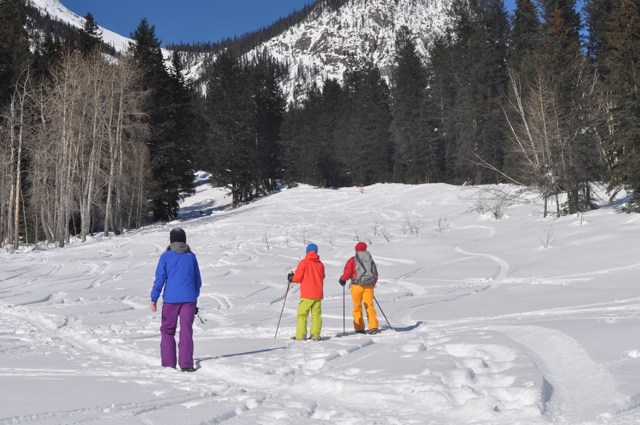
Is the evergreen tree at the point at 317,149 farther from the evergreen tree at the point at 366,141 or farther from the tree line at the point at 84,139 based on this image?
the tree line at the point at 84,139

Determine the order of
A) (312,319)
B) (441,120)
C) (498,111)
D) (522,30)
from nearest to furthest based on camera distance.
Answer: (312,319), (498,111), (522,30), (441,120)

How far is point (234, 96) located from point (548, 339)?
40.1m

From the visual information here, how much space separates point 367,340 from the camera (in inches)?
256

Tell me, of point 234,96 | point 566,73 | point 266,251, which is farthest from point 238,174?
point 566,73

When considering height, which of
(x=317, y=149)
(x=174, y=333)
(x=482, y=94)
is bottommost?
(x=174, y=333)

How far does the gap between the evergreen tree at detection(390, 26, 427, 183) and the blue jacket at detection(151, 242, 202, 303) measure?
42.1 meters

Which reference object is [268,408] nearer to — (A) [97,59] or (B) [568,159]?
(B) [568,159]

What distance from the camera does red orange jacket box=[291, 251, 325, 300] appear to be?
7.18 m

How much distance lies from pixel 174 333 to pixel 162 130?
29.6 metres

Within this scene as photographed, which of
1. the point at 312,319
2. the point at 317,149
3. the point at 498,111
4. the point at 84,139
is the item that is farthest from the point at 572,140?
the point at 317,149

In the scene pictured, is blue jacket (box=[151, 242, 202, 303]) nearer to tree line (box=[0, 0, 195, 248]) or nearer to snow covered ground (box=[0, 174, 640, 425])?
snow covered ground (box=[0, 174, 640, 425])

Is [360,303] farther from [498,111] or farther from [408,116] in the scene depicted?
[408,116]

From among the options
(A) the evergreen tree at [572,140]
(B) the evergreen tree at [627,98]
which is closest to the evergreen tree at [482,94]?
(A) the evergreen tree at [572,140]

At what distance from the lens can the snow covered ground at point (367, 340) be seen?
3777mm
